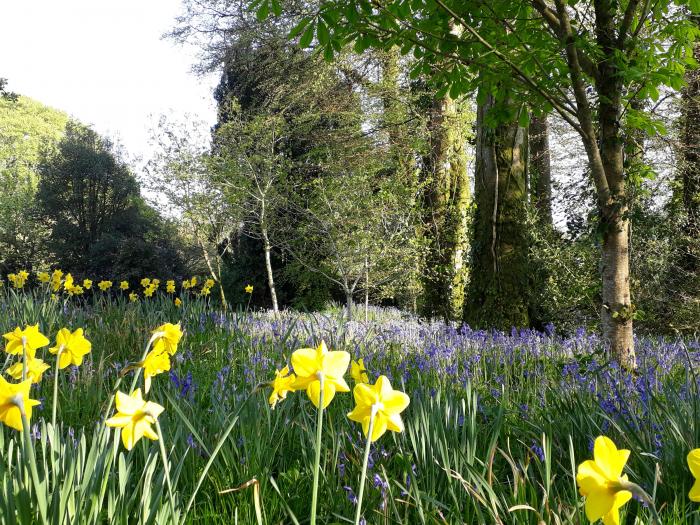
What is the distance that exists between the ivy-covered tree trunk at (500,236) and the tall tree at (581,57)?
2594 mm

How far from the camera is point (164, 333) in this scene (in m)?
1.37

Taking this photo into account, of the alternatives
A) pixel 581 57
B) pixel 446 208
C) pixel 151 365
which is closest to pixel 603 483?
pixel 151 365

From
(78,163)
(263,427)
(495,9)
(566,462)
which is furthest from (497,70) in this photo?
(78,163)

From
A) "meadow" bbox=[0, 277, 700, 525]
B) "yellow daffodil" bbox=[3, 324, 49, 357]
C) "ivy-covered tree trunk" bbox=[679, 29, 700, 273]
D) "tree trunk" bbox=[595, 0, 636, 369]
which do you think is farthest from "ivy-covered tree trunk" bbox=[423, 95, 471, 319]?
"yellow daffodil" bbox=[3, 324, 49, 357]

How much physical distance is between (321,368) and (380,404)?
0.12 metres

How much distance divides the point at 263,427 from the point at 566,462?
1132 mm

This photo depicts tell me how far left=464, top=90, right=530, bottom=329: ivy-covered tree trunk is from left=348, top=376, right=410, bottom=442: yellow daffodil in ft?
16.9

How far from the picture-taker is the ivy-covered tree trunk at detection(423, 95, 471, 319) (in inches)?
353

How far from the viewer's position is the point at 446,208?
977 cm

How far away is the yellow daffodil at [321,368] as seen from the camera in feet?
3.15

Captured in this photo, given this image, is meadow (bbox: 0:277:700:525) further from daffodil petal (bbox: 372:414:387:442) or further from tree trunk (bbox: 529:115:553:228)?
tree trunk (bbox: 529:115:553:228)

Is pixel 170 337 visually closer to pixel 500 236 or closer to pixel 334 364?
pixel 334 364

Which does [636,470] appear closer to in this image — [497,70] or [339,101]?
[497,70]

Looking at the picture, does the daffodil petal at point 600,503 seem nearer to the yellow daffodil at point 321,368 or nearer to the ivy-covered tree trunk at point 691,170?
the yellow daffodil at point 321,368
